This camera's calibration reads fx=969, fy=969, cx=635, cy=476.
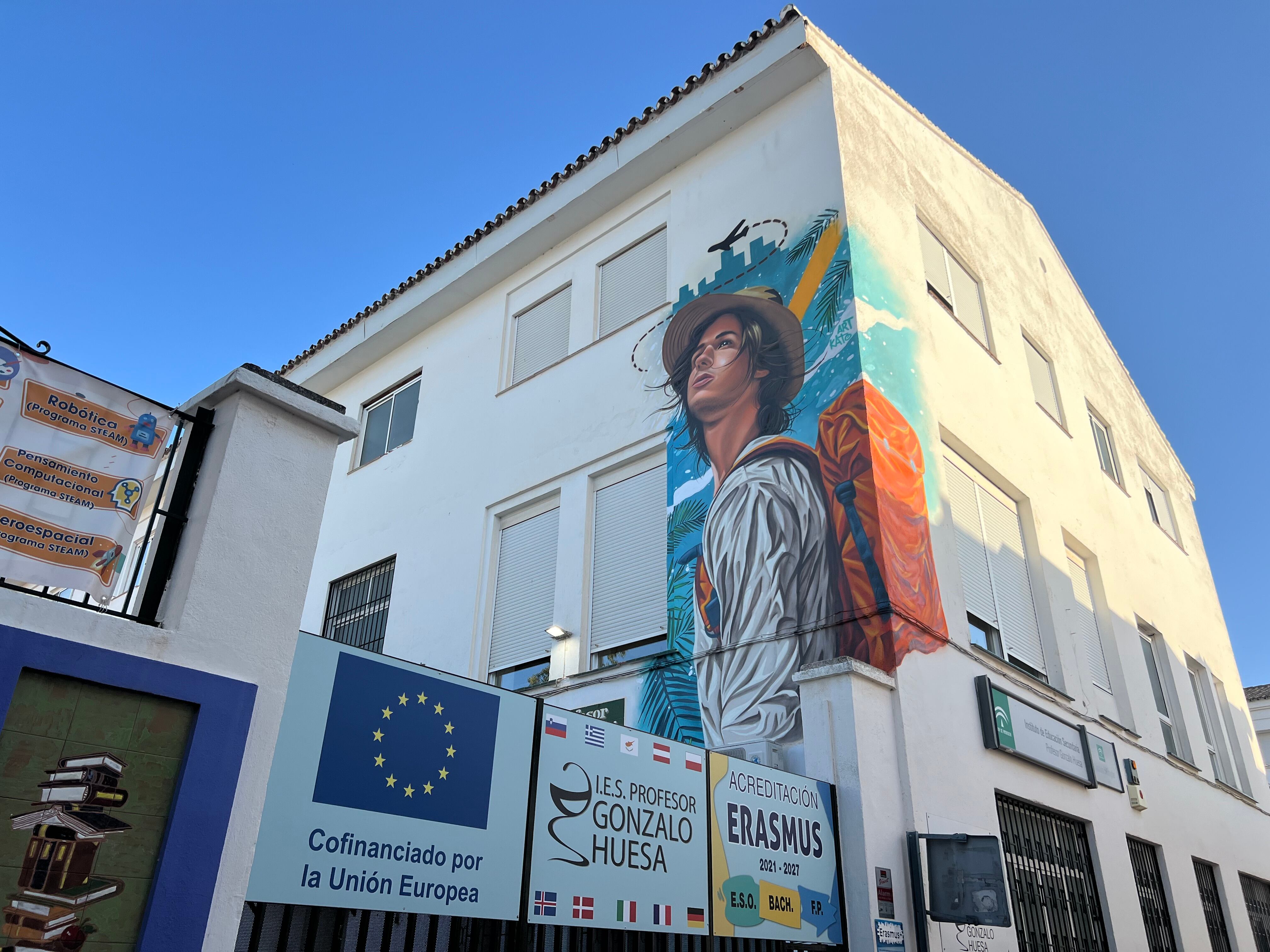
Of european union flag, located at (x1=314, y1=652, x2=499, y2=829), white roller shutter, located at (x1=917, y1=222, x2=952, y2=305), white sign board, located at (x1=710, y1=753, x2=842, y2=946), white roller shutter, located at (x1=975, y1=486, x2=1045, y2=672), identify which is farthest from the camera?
white roller shutter, located at (x1=917, y1=222, x2=952, y2=305)

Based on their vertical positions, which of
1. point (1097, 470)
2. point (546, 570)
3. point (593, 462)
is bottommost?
point (546, 570)

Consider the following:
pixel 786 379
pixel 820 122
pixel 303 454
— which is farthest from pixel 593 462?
pixel 303 454

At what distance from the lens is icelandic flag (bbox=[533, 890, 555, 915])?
4816 millimetres

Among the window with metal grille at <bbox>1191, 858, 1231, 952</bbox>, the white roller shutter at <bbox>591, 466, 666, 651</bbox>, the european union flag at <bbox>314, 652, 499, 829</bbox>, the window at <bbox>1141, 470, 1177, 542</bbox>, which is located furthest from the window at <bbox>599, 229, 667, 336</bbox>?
the window at <bbox>1141, 470, 1177, 542</bbox>

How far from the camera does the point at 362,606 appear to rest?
1351 cm

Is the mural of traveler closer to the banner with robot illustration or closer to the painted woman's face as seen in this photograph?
the painted woman's face

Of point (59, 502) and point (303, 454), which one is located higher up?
point (303, 454)

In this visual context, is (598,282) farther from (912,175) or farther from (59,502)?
(59,502)

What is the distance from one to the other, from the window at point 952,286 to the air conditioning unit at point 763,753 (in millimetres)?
5946

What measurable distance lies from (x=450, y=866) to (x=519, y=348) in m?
9.76

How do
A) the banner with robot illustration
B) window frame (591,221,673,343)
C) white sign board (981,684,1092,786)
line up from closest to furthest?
1. the banner with robot illustration
2. white sign board (981,684,1092,786)
3. window frame (591,221,673,343)

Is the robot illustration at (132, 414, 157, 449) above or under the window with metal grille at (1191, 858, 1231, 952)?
above

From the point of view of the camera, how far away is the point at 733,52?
463 inches

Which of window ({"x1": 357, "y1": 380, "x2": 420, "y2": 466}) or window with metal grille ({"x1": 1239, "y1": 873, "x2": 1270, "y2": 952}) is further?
window ({"x1": 357, "y1": 380, "x2": 420, "y2": 466})
